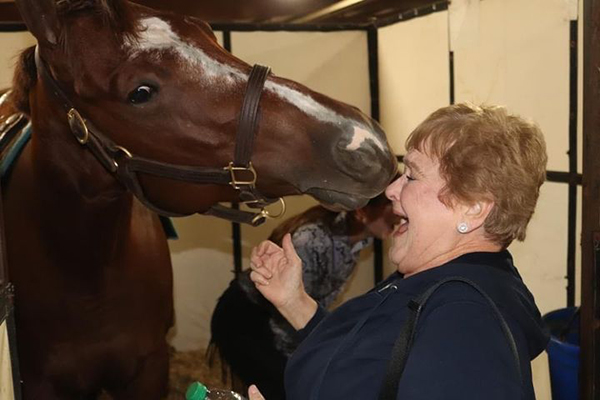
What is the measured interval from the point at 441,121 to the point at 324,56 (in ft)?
10.1

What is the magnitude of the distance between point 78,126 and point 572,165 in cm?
191

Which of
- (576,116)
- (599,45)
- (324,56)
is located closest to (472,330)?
(599,45)

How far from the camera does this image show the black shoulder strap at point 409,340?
42.7 inches

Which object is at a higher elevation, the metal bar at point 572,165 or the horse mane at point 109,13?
the horse mane at point 109,13

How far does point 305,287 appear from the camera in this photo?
104 inches

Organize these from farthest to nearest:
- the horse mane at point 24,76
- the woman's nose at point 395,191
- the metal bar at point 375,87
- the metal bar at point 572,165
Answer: the metal bar at point 375,87
the metal bar at point 572,165
the horse mane at point 24,76
the woman's nose at point 395,191

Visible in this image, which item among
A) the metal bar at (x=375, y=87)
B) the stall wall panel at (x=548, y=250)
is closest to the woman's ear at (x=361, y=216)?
the stall wall panel at (x=548, y=250)

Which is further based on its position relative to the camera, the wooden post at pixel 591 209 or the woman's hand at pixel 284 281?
the wooden post at pixel 591 209

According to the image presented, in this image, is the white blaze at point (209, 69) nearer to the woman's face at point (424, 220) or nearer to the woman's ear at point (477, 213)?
the woman's face at point (424, 220)

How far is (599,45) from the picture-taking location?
184 cm

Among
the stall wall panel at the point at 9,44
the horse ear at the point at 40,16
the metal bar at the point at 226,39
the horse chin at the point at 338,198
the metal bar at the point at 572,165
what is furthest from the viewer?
the metal bar at the point at 226,39

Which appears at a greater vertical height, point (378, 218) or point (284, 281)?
point (284, 281)

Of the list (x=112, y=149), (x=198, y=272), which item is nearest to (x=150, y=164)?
(x=112, y=149)

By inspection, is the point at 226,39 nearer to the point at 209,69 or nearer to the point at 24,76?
the point at 24,76
